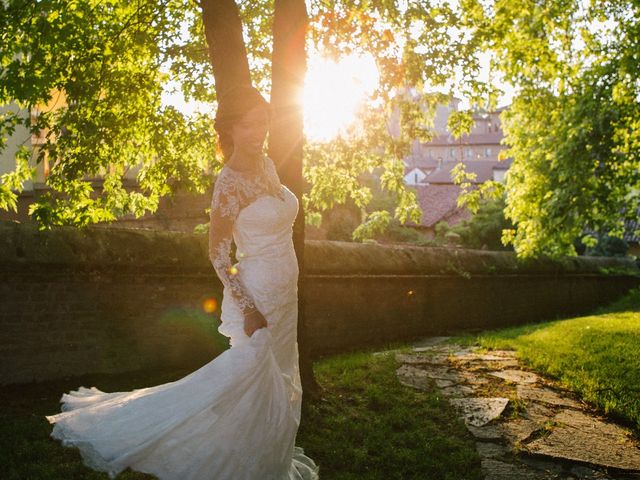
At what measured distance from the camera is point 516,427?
16.3 ft

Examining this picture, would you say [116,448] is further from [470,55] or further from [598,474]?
[470,55]

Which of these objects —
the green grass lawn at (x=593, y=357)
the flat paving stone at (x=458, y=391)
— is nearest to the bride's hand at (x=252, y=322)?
the flat paving stone at (x=458, y=391)

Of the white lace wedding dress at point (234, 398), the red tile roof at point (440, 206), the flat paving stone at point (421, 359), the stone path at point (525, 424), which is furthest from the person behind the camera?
the red tile roof at point (440, 206)

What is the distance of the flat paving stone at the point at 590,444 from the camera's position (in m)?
4.25

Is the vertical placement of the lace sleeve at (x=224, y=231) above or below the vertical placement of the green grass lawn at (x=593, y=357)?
above

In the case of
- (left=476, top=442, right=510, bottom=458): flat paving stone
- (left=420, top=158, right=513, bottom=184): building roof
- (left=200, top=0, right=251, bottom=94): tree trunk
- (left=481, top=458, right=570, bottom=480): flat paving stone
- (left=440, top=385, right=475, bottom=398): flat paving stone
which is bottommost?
(left=440, top=385, right=475, bottom=398): flat paving stone

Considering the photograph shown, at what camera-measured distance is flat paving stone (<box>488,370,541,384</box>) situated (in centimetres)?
668

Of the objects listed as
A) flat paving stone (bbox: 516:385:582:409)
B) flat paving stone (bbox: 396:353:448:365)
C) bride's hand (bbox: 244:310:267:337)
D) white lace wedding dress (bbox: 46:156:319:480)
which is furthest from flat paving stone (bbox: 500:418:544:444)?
bride's hand (bbox: 244:310:267:337)

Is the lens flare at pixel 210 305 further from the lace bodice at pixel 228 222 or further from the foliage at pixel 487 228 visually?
the foliage at pixel 487 228

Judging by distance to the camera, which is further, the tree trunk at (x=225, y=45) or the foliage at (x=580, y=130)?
the foliage at (x=580, y=130)

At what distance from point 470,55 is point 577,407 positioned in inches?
180

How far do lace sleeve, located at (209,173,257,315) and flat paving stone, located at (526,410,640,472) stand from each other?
9.49ft

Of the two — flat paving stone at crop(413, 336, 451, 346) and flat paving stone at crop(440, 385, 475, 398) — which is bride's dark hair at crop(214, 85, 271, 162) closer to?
flat paving stone at crop(440, 385, 475, 398)

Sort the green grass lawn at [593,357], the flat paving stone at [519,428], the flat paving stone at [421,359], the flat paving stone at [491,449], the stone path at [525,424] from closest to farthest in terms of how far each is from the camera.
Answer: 1. the stone path at [525,424]
2. the flat paving stone at [491,449]
3. the flat paving stone at [519,428]
4. the green grass lawn at [593,357]
5. the flat paving stone at [421,359]
